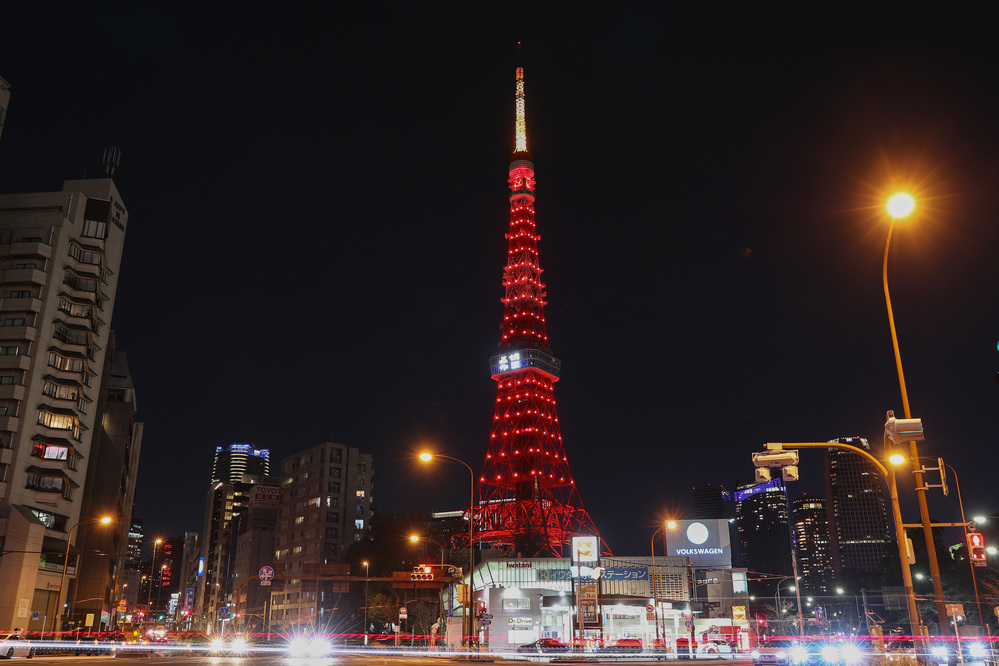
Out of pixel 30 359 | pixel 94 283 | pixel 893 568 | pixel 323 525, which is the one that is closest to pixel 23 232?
pixel 94 283

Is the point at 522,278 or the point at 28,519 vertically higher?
the point at 522,278

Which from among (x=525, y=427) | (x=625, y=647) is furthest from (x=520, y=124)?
(x=625, y=647)

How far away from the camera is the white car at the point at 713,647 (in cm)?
5482

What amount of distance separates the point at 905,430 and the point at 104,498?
93357 millimetres

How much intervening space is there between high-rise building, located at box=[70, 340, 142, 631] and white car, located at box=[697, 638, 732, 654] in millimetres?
62109

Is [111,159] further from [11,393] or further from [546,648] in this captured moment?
[546,648]

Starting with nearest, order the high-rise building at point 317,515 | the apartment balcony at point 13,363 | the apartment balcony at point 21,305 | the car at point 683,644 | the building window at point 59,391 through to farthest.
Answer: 1. the car at point 683,644
2. the apartment balcony at point 13,363
3. the apartment balcony at point 21,305
4. the building window at point 59,391
5. the high-rise building at point 317,515

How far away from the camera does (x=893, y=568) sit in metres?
109

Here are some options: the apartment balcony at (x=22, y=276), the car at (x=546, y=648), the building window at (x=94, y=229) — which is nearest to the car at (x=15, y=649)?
the car at (x=546, y=648)

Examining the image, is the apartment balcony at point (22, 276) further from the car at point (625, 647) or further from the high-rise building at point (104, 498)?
the car at point (625, 647)

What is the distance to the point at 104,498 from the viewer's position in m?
90.9

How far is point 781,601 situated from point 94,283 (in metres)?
113

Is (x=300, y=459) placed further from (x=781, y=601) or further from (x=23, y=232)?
(x=781, y=601)

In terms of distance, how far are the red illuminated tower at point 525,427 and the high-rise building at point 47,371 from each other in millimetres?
48015
